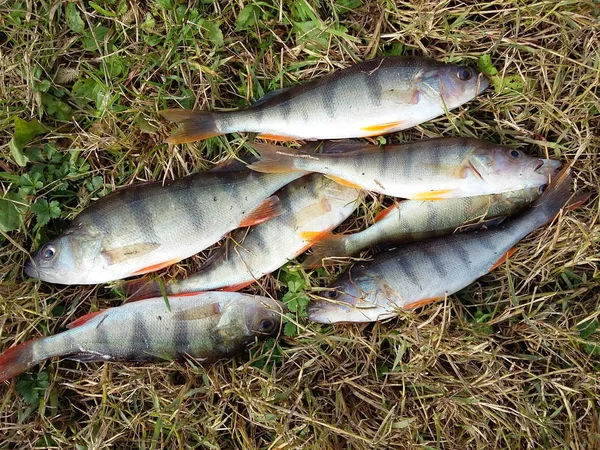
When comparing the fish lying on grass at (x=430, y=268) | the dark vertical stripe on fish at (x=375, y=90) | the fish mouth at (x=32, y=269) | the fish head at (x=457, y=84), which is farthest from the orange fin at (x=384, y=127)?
the fish mouth at (x=32, y=269)

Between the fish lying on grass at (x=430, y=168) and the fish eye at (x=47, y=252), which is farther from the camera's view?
the fish eye at (x=47, y=252)

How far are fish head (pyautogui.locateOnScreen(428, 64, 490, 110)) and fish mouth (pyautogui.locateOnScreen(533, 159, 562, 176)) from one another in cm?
53

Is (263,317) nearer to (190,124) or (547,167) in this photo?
(190,124)

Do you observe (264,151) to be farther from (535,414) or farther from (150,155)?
(535,414)

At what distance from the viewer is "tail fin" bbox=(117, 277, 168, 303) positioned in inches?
122

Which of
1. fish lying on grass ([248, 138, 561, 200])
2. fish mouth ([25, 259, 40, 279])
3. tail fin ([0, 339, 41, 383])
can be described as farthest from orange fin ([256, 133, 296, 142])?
tail fin ([0, 339, 41, 383])

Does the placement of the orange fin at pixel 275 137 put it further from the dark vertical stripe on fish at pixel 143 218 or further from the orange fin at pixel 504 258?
the orange fin at pixel 504 258

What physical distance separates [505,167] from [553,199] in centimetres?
35

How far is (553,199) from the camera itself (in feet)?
9.63

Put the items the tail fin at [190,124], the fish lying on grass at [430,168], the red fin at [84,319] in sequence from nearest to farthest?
the fish lying on grass at [430,168] < the tail fin at [190,124] < the red fin at [84,319]

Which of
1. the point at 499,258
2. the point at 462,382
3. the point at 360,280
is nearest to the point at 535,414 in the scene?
the point at 462,382

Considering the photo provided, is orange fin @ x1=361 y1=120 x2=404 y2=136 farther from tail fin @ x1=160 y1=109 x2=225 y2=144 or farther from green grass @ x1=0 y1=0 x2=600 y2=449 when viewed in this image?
tail fin @ x1=160 y1=109 x2=225 y2=144

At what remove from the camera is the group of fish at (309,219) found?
9.46ft

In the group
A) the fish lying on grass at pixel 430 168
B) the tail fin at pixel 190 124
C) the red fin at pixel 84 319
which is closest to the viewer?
the fish lying on grass at pixel 430 168
